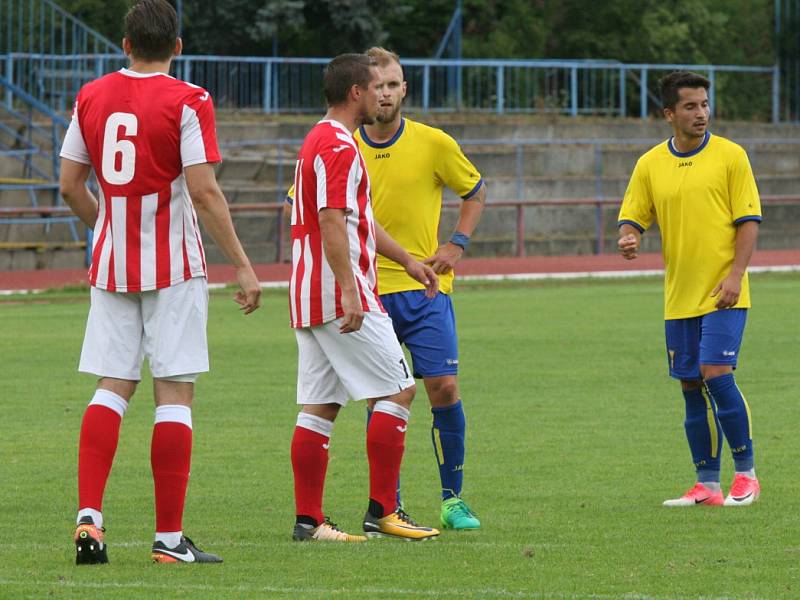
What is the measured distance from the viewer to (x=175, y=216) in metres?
6.48

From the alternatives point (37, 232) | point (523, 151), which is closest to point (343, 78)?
point (37, 232)

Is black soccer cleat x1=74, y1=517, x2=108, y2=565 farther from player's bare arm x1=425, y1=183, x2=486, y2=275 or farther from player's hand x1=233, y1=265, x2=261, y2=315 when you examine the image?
Result: player's bare arm x1=425, y1=183, x2=486, y2=275

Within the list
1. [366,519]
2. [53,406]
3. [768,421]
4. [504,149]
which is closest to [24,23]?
[504,149]

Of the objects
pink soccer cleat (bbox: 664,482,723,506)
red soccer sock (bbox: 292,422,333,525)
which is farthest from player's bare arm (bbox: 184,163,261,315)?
pink soccer cleat (bbox: 664,482,723,506)

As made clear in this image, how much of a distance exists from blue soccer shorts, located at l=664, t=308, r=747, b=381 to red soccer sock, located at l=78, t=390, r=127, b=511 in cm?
298

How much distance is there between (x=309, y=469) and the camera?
7.25m

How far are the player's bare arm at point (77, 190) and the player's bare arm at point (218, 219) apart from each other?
49cm

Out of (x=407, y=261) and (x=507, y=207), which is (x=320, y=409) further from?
(x=507, y=207)

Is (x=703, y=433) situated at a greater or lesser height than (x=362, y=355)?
lesser

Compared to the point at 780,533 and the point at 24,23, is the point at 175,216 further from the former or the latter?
the point at 24,23

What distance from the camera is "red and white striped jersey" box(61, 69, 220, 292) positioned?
6387 millimetres

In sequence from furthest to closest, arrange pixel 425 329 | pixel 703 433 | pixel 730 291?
pixel 703 433 → pixel 730 291 → pixel 425 329

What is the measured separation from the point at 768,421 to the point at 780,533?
164 inches

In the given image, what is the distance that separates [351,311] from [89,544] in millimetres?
1375
